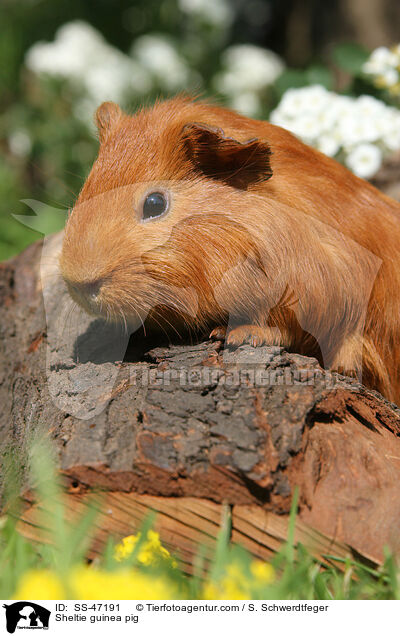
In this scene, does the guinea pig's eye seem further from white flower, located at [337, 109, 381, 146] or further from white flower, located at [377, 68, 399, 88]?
white flower, located at [377, 68, 399, 88]

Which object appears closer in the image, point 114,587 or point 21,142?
point 114,587

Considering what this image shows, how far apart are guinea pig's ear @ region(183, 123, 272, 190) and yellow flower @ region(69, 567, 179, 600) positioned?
163 cm

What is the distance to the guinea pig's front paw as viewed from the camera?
2.62 metres

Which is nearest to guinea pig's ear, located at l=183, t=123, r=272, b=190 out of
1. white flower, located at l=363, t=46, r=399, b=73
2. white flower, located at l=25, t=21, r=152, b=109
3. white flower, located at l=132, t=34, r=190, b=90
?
white flower, located at l=363, t=46, r=399, b=73

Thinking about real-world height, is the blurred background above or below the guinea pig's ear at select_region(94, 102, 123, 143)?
above

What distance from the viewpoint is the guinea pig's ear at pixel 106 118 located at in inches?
117

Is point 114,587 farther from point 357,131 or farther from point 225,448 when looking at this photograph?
point 357,131

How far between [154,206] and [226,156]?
0.36 meters

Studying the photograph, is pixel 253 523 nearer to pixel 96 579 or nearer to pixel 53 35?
pixel 96 579

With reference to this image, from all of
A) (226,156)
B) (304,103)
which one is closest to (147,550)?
(226,156)

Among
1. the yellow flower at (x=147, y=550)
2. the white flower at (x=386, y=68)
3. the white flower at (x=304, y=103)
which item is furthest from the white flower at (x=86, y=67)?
the yellow flower at (x=147, y=550)

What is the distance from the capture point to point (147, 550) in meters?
2.10

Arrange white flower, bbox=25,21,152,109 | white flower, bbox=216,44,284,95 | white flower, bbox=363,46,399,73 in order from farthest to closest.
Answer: white flower, bbox=216,44,284,95 → white flower, bbox=25,21,152,109 → white flower, bbox=363,46,399,73
